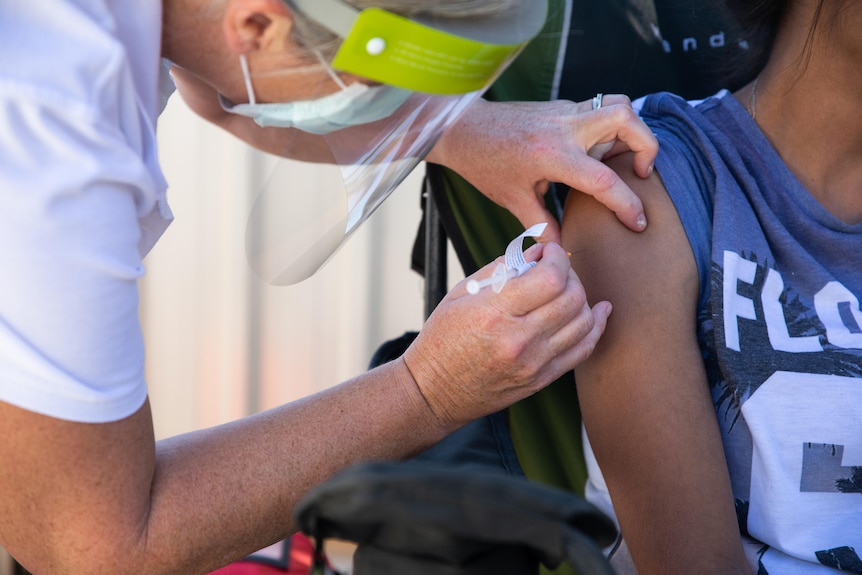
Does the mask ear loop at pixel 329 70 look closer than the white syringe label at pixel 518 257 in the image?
Yes

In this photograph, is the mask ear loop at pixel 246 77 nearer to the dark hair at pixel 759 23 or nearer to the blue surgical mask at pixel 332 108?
the blue surgical mask at pixel 332 108

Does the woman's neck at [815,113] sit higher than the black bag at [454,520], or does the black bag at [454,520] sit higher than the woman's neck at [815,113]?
the woman's neck at [815,113]

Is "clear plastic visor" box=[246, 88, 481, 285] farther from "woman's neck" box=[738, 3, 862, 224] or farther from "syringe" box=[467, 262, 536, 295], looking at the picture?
"woman's neck" box=[738, 3, 862, 224]

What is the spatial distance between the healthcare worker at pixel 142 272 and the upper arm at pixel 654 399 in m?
0.05

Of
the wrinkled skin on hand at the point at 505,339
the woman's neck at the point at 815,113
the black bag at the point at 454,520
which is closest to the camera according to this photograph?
the black bag at the point at 454,520

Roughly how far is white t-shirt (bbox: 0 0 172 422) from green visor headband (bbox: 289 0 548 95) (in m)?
0.21

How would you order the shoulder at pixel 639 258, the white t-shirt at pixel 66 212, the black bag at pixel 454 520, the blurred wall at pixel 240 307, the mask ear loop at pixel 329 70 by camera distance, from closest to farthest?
the black bag at pixel 454 520
the white t-shirt at pixel 66 212
the mask ear loop at pixel 329 70
the shoulder at pixel 639 258
the blurred wall at pixel 240 307

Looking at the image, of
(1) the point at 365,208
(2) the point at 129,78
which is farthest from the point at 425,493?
(1) the point at 365,208

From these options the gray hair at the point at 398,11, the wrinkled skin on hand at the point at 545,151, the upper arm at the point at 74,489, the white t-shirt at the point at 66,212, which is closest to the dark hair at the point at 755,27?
the wrinkled skin on hand at the point at 545,151

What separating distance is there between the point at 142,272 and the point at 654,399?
622 mm

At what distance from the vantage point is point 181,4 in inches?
38.5

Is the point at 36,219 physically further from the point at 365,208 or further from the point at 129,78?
the point at 365,208

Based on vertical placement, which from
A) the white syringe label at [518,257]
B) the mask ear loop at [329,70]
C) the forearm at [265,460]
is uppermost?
the mask ear loop at [329,70]

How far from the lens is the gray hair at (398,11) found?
89 centimetres
